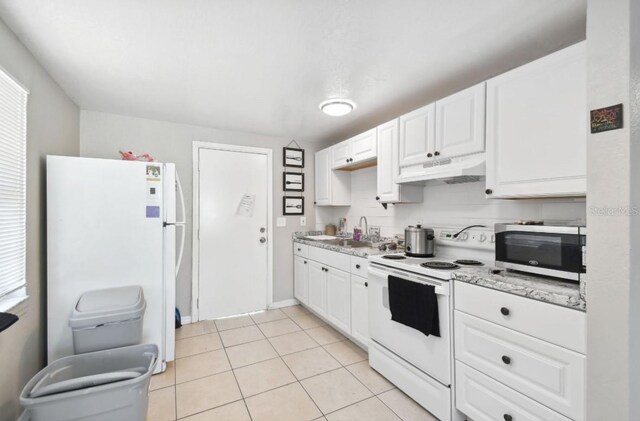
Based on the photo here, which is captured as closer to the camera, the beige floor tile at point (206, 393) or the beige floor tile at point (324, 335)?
the beige floor tile at point (206, 393)

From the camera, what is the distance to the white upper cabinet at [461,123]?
181 centimetres

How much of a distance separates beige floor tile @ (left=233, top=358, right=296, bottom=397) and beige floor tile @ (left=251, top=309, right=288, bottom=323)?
0.91 metres

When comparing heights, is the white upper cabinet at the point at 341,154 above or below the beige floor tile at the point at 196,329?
above

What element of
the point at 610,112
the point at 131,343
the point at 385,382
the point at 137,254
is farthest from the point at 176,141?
the point at 610,112

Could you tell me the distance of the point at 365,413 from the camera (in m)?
1.74

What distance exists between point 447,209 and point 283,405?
1941 millimetres

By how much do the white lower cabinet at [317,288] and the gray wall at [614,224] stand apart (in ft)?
6.94

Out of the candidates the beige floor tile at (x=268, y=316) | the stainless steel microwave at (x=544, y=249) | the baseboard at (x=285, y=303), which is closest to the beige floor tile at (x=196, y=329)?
the beige floor tile at (x=268, y=316)

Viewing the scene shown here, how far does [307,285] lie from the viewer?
131 inches

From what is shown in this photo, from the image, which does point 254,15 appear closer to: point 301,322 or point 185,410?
point 185,410

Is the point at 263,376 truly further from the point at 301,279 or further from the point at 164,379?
the point at 301,279

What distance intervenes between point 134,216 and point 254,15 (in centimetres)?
164

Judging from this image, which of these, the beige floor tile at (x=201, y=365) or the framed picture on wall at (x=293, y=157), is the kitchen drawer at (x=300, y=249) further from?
the beige floor tile at (x=201, y=365)

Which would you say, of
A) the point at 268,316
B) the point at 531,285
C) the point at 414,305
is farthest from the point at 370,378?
the point at 268,316
